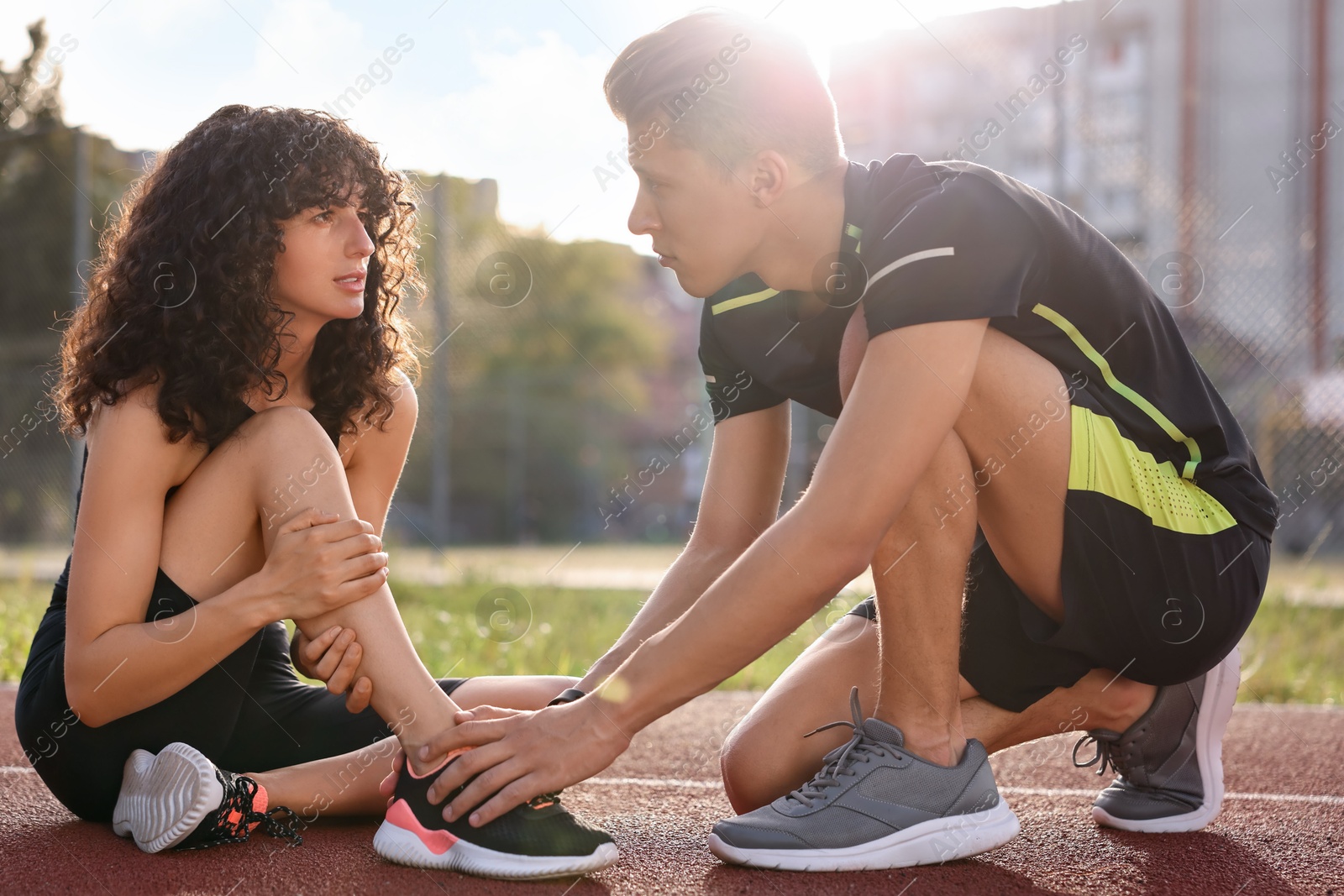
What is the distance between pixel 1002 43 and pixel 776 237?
24.3 meters

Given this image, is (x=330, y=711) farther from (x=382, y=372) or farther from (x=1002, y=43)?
(x=1002, y=43)

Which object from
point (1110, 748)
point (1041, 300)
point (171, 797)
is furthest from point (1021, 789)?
point (171, 797)

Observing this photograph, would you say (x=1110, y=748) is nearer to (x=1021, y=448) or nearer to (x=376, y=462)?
(x=1021, y=448)

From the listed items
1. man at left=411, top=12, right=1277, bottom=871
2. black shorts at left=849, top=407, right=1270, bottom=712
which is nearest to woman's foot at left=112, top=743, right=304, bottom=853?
man at left=411, top=12, right=1277, bottom=871

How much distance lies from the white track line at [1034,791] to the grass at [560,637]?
4.91ft

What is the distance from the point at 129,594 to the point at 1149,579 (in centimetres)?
160

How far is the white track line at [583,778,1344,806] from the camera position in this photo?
227 centimetres

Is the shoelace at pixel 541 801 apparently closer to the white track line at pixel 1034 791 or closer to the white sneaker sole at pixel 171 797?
the white sneaker sole at pixel 171 797

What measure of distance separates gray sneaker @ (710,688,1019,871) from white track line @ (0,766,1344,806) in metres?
0.73

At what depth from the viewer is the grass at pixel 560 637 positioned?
158 inches

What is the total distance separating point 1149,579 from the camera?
1.74 m

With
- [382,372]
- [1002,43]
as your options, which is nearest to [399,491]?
[382,372]

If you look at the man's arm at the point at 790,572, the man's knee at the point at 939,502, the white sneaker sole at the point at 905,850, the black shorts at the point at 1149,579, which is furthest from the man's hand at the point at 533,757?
the black shorts at the point at 1149,579

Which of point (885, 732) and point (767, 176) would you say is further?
point (767, 176)
